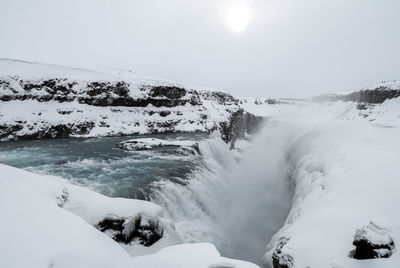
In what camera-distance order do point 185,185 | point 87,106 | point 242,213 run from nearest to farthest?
point 185,185 < point 242,213 < point 87,106

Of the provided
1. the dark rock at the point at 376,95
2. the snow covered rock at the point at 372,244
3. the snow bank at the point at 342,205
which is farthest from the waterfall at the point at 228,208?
the dark rock at the point at 376,95

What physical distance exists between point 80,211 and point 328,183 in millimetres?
9245

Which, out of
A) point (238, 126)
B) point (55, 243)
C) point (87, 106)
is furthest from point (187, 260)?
point (238, 126)

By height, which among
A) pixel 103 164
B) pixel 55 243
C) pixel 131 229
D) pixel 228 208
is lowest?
pixel 228 208

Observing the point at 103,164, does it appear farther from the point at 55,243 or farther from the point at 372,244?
the point at 372,244

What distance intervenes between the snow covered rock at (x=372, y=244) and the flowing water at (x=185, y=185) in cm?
699

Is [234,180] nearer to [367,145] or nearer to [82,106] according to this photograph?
[367,145]

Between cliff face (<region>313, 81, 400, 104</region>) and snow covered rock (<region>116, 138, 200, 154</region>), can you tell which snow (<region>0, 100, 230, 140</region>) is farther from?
cliff face (<region>313, 81, 400, 104</region>)

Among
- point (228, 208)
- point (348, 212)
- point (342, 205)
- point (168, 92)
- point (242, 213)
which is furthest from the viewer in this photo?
point (168, 92)

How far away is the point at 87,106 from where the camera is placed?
32250 millimetres

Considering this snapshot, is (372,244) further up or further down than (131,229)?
further up

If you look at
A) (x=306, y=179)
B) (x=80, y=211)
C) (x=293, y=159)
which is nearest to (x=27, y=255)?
(x=80, y=211)

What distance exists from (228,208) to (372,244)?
40.4ft

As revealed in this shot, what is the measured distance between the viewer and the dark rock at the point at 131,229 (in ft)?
25.2
